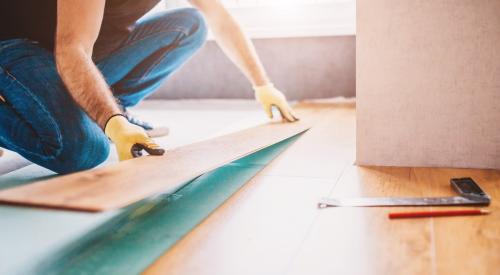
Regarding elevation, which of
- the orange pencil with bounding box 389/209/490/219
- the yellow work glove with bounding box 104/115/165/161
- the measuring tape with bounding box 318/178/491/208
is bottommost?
the measuring tape with bounding box 318/178/491/208

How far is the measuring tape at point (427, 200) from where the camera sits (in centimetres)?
110

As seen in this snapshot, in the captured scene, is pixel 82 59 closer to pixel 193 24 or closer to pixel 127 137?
pixel 127 137

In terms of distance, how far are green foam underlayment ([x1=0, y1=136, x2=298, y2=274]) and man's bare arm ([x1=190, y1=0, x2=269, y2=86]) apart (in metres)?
0.74

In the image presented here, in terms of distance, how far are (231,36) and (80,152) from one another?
78cm

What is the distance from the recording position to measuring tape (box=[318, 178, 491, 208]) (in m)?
1.10

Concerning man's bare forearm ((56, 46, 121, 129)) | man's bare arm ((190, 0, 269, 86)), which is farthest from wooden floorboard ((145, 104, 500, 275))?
man's bare arm ((190, 0, 269, 86))

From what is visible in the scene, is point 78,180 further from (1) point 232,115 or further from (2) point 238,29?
(1) point 232,115

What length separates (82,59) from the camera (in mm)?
1331

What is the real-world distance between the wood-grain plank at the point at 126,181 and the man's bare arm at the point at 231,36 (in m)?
0.49

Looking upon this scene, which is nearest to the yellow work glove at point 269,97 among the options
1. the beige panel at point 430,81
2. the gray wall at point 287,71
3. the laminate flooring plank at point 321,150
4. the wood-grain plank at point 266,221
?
the laminate flooring plank at point 321,150

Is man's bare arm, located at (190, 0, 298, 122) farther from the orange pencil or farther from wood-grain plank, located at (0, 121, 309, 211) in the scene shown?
the orange pencil

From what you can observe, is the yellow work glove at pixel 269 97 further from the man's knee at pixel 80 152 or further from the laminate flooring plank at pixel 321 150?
the man's knee at pixel 80 152

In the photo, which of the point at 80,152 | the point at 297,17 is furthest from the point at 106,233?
the point at 297,17

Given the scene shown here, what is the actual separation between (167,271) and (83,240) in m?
0.27
